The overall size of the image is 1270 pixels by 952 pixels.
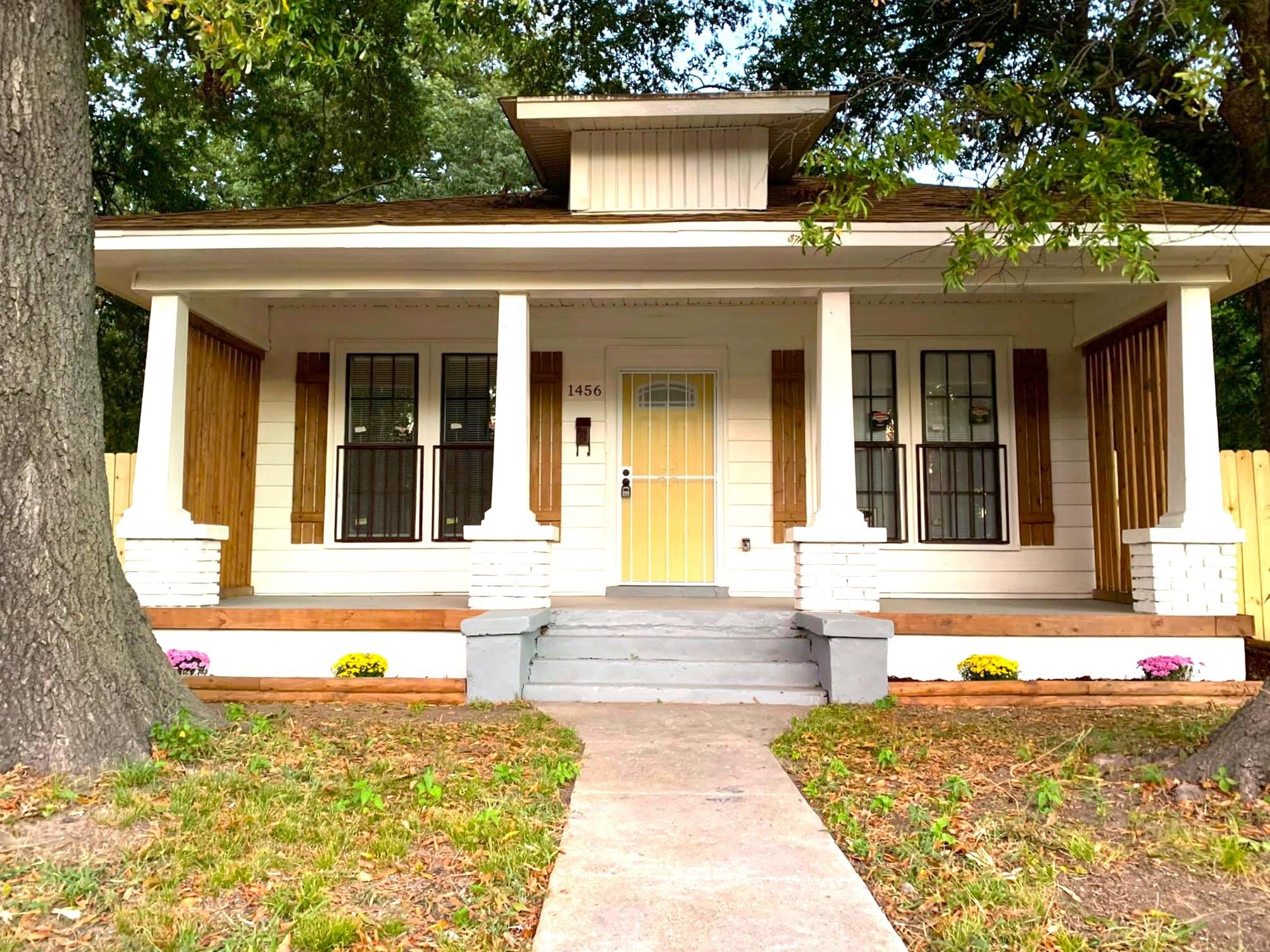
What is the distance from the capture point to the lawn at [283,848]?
2.36 m

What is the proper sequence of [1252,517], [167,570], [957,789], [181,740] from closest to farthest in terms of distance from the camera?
[957,789] → [181,740] → [167,570] → [1252,517]

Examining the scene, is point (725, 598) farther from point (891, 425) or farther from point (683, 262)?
point (683, 262)

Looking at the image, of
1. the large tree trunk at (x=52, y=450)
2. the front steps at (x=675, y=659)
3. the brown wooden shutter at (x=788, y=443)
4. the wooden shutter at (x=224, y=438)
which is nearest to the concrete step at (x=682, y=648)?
the front steps at (x=675, y=659)

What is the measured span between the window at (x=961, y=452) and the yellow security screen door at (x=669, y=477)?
183cm

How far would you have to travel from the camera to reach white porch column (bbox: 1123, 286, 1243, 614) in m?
5.97

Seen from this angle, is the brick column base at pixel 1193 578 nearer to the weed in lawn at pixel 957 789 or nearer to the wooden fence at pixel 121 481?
the weed in lawn at pixel 957 789

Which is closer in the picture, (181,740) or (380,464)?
(181,740)

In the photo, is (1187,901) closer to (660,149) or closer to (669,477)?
(669,477)

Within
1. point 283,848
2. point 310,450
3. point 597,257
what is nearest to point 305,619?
point 310,450

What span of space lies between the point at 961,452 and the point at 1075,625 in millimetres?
2224

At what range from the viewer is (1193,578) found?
19.7 ft

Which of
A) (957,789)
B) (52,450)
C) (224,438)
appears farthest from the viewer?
(224,438)

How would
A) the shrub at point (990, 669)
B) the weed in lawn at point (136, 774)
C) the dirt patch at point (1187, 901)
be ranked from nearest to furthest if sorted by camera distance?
the dirt patch at point (1187, 901) → the weed in lawn at point (136, 774) → the shrub at point (990, 669)

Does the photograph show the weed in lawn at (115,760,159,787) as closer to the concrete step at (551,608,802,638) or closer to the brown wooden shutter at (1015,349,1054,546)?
the concrete step at (551,608,802,638)
